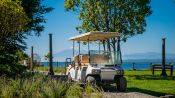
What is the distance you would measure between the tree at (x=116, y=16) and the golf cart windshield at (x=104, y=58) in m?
12.2

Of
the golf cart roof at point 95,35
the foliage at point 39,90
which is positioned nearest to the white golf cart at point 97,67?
the golf cart roof at point 95,35

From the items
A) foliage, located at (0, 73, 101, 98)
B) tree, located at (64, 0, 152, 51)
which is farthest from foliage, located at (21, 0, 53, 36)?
foliage, located at (0, 73, 101, 98)

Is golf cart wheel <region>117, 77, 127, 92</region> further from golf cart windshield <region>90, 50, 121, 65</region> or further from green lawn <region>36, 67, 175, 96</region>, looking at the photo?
golf cart windshield <region>90, 50, 121, 65</region>

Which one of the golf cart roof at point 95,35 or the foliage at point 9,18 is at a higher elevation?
the foliage at point 9,18

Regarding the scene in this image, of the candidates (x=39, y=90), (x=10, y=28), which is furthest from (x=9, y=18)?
(x=39, y=90)

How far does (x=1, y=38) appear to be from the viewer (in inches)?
877

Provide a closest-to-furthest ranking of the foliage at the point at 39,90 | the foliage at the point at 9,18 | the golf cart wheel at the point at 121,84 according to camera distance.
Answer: the foliage at the point at 39,90
the golf cart wheel at the point at 121,84
the foliage at the point at 9,18

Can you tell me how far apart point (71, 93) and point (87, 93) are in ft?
1.56

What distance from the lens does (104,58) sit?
839 inches

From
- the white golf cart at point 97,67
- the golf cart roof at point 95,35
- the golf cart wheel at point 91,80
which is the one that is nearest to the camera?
the golf cart wheel at point 91,80

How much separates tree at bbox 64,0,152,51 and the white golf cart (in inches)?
472

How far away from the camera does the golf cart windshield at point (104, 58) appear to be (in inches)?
819

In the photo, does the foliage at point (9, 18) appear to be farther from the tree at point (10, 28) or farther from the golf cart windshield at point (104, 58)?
the golf cart windshield at point (104, 58)

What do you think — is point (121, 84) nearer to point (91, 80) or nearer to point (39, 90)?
point (91, 80)
